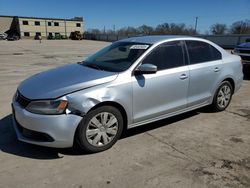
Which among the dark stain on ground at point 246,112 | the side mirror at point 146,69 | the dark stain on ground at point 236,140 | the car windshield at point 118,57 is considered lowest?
the dark stain on ground at point 236,140

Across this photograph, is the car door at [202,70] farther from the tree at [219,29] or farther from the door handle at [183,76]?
the tree at [219,29]

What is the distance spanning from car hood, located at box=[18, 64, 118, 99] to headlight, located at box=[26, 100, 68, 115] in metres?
0.08

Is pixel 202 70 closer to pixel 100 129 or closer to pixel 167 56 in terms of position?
pixel 167 56

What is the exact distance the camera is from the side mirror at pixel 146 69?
3.88 m

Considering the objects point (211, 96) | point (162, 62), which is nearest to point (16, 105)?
point (162, 62)

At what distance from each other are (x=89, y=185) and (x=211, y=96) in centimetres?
321

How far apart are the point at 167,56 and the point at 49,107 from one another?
217 cm

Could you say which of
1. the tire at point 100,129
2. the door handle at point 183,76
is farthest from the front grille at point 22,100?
the door handle at point 183,76

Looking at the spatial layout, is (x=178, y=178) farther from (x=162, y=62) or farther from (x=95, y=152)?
(x=162, y=62)

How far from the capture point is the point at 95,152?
12.2 ft

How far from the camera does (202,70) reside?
480 centimetres

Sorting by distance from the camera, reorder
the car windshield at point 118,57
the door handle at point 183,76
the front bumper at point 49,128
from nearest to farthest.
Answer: the front bumper at point 49,128
the car windshield at point 118,57
the door handle at point 183,76

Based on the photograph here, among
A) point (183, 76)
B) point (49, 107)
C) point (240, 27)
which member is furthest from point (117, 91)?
point (240, 27)

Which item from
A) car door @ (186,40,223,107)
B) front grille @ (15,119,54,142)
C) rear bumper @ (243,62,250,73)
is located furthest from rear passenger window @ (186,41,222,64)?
rear bumper @ (243,62,250,73)
